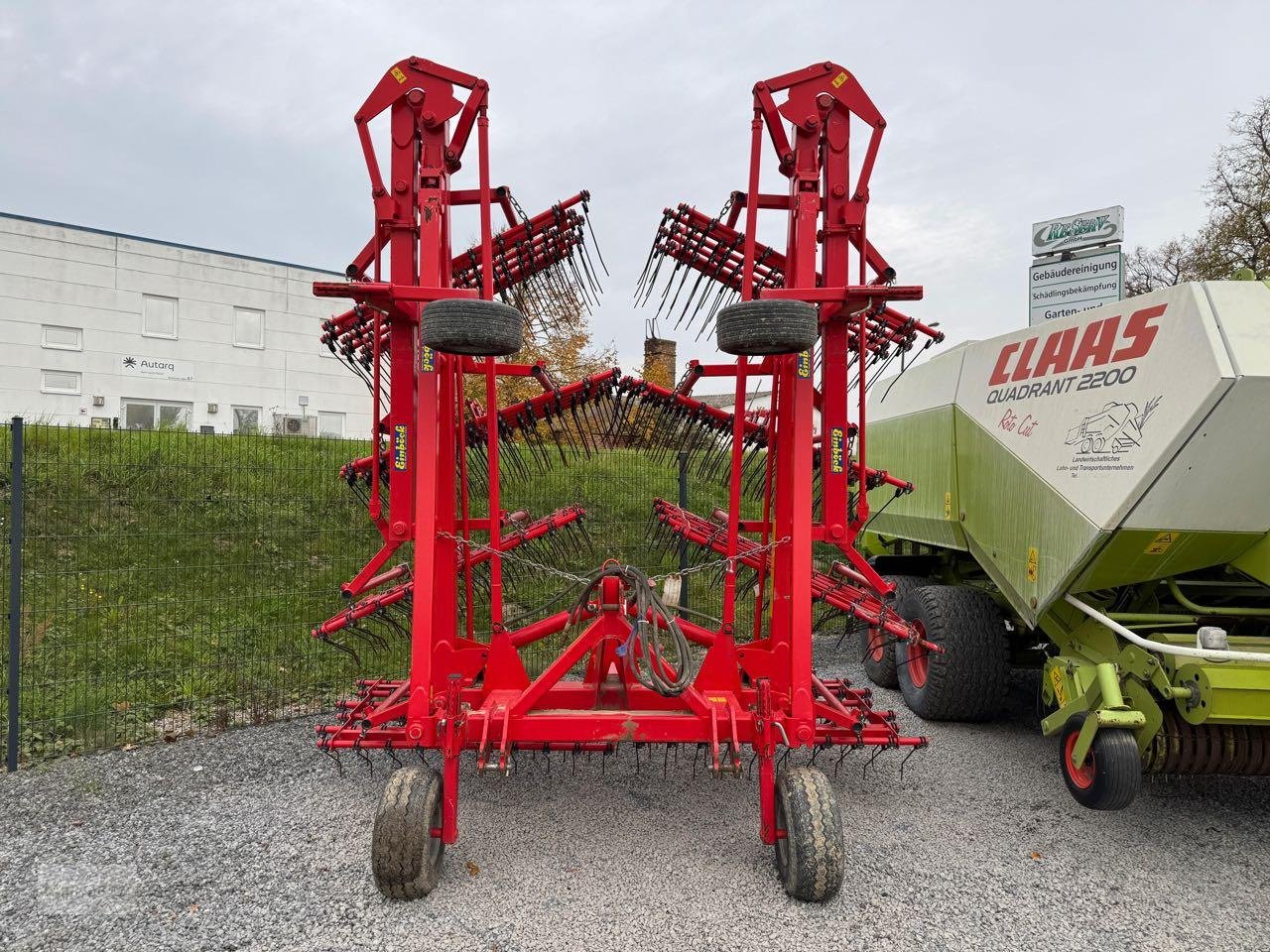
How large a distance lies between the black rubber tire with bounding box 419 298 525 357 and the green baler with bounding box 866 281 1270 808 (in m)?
2.61

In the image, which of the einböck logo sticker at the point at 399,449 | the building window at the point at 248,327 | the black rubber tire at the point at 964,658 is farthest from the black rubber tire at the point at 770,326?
the building window at the point at 248,327

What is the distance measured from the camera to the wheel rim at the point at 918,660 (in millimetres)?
5141

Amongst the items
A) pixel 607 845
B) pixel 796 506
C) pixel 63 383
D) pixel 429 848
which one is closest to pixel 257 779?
pixel 429 848

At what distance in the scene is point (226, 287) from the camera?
20.0 metres

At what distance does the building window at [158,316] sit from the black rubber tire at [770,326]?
20.3 metres

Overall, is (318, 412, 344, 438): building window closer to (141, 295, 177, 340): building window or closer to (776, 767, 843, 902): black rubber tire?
(141, 295, 177, 340): building window

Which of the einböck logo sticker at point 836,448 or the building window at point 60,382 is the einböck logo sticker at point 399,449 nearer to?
the einböck logo sticker at point 836,448

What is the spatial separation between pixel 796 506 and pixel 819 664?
3.82 meters

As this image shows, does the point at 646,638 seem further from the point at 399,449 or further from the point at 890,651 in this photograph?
the point at 890,651

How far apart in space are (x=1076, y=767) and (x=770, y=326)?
92.2 inches

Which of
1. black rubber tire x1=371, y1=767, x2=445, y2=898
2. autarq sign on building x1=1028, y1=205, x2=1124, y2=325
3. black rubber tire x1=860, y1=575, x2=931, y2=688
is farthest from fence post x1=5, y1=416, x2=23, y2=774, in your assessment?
autarq sign on building x1=1028, y1=205, x2=1124, y2=325

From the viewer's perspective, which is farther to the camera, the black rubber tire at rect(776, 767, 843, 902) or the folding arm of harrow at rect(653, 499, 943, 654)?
the folding arm of harrow at rect(653, 499, 943, 654)

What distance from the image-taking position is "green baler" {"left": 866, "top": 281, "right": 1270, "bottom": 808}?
3.08m

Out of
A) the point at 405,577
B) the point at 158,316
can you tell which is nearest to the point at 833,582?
the point at 405,577
